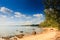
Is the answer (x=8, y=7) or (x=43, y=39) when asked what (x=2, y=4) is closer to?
(x=8, y=7)

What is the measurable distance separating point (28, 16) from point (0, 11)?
2.68 feet

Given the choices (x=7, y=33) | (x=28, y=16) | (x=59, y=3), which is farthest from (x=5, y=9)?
(x=59, y=3)

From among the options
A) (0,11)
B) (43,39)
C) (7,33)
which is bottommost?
(43,39)

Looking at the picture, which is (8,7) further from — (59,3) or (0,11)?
(59,3)

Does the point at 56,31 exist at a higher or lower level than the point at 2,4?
lower

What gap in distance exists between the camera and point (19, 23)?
474 centimetres

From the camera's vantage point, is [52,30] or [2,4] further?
[52,30]

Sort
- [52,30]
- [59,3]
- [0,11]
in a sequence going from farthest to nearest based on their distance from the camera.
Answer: [52,30], [59,3], [0,11]

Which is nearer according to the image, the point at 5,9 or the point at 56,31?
the point at 5,9

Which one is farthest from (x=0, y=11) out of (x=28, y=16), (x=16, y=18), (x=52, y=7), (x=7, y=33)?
(x=52, y=7)

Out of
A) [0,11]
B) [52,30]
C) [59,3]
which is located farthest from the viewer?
[52,30]

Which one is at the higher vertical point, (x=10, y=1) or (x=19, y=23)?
(x=10, y=1)

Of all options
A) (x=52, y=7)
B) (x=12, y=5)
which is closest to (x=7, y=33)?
(x=12, y=5)

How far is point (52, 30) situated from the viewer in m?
5.45
